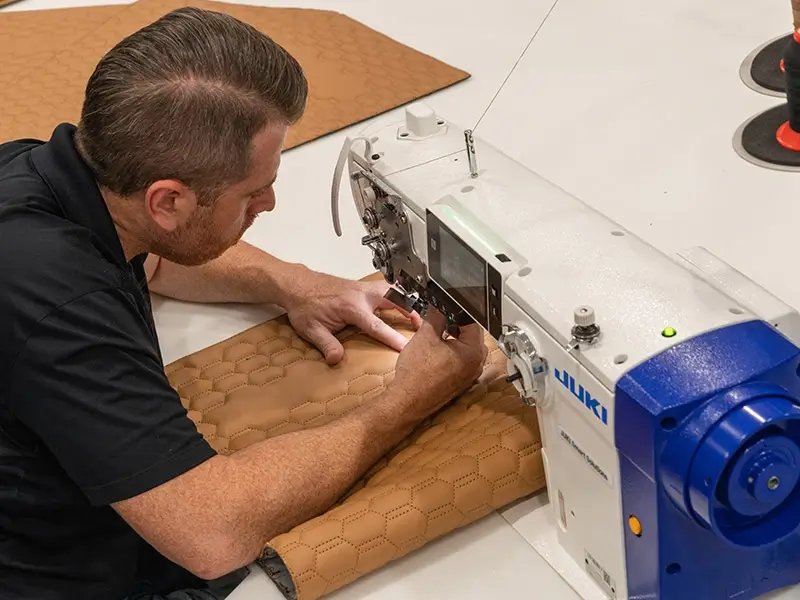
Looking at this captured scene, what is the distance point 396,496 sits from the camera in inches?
51.1

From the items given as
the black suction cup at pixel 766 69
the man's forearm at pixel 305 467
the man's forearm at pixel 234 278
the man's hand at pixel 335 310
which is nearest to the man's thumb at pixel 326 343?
the man's hand at pixel 335 310

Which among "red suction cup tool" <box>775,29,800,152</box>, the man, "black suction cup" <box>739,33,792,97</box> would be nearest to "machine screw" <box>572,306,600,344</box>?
the man

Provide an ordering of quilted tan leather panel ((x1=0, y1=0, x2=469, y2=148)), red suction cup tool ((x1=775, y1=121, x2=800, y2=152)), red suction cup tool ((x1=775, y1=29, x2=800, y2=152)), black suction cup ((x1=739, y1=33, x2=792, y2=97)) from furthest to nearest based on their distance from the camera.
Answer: quilted tan leather panel ((x1=0, y1=0, x2=469, y2=148))
black suction cup ((x1=739, y1=33, x2=792, y2=97))
red suction cup tool ((x1=775, y1=121, x2=800, y2=152))
red suction cup tool ((x1=775, y1=29, x2=800, y2=152))

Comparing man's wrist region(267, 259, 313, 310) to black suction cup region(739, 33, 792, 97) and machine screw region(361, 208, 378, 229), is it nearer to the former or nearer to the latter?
machine screw region(361, 208, 378, 229)

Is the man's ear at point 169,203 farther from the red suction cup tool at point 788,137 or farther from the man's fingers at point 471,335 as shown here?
the red suction cup tool at point 788,137

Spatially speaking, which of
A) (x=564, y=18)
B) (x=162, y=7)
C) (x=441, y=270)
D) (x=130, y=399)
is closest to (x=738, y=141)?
(x=564, y=18)

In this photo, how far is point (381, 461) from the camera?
145 centimetres

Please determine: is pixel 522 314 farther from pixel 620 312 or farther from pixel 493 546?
pixel 493 546

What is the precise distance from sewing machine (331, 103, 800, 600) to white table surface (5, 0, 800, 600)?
15 cm

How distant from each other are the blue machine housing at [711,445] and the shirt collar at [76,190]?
0.68 meters

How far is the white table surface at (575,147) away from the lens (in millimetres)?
1315

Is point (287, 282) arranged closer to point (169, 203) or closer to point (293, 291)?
point (293, 291)

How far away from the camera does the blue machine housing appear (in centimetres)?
96

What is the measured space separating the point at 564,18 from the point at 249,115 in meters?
1.76
